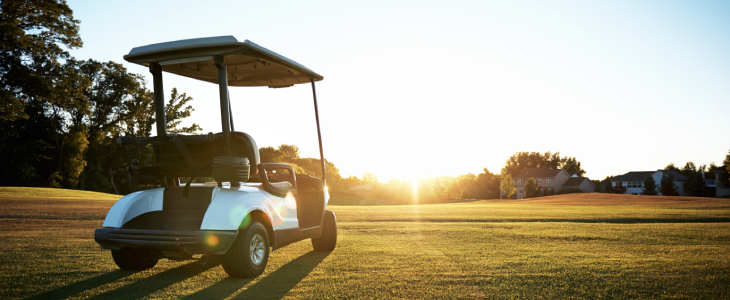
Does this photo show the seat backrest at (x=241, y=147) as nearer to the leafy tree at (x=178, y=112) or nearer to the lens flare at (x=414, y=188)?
the leafy tree at (x=178, y=112)

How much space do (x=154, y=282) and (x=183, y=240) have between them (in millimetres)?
863

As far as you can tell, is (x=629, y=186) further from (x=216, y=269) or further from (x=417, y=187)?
(x=216, y=269)

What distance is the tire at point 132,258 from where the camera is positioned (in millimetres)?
5793

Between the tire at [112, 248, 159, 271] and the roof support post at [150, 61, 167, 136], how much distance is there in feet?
5.17

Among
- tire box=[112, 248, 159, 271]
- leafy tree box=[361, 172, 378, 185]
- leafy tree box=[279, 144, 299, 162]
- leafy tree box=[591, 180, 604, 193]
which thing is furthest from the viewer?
leafy tree box=[361, 172, 378, 185]

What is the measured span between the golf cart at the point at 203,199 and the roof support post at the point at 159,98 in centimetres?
1

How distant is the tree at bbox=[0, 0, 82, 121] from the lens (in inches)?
892

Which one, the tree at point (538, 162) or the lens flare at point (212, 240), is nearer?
the lens flare at point (212, 240)

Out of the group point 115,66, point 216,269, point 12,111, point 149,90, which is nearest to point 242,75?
point 216,269

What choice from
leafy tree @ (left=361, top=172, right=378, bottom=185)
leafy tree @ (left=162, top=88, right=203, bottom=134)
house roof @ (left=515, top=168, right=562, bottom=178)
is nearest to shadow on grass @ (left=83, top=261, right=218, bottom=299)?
leafy tree @ (left=162, top=88, right=203, bottom=134)

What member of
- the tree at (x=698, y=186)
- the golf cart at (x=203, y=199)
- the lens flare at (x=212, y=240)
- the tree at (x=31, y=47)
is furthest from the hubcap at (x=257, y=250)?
the tree at (x=698, y=186)

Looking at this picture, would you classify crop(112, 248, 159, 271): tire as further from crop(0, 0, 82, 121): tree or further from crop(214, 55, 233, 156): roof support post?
crop(0, 0, 82, 121): tree

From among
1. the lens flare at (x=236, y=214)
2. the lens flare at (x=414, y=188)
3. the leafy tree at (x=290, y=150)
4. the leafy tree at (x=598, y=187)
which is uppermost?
the leafy tree at (x=290, y=150)

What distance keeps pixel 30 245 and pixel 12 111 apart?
714 inches
